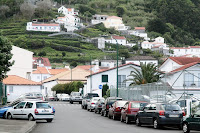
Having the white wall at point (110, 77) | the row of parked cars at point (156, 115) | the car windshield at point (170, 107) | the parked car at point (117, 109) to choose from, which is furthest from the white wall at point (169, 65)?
the car windshield at point (170, 107)

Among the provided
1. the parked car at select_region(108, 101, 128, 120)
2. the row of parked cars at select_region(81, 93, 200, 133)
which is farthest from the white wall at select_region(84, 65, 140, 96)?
the row of parked cars at select_region(81, 93, 200, 133)

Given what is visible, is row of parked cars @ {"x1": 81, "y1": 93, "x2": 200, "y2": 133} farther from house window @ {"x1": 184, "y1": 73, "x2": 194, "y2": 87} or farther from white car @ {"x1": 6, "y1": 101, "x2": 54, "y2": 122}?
house window @ {"x1": 184, "y1": 73, "x2": 194, "y2": 87}

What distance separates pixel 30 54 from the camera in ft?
270

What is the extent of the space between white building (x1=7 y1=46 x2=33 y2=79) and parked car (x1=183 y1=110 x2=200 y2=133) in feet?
188

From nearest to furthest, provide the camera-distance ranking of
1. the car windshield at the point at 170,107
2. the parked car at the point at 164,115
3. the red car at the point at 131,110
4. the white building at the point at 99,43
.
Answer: the parked car at the point at 164,115, the car windshield at the point at 170,107, the red car at the point at 131,110, the white building at the point at 99,43

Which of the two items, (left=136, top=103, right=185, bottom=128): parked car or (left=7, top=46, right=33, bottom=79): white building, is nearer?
(left=136, top=103, right=185, bottom=128): parked car

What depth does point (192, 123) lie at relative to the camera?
75.8 ft

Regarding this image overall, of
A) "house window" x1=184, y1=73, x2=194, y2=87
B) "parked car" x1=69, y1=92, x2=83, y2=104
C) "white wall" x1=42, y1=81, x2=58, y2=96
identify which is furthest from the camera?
"white wall" x1=42, y1=81, x2=58, y2=96

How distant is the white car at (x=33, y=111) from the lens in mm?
30438

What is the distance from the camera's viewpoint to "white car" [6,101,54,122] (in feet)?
99.9

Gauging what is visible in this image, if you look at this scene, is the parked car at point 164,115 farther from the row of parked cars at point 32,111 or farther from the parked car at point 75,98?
the parked car at point 75,98

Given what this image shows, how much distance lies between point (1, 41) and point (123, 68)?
29.7 m

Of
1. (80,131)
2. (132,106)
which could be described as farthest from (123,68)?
(80,131)

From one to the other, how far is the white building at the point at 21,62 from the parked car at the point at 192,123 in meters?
57.3
